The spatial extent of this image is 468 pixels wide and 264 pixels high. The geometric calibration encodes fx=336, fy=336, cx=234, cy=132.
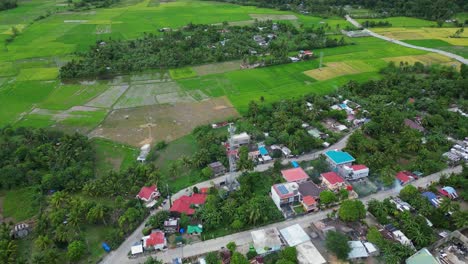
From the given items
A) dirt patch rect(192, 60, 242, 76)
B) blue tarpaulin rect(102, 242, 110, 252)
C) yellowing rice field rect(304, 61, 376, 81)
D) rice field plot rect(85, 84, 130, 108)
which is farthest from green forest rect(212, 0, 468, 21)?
blue tarpaulin rect(102, 242, 110, 252)

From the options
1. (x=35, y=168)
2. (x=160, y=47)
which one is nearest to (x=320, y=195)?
(x=35, y=168)

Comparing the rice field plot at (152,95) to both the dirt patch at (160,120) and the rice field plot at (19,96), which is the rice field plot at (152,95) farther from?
the rice field plot at (19,96)

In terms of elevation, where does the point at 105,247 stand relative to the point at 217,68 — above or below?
below

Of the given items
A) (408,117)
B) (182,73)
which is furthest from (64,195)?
(408,117)

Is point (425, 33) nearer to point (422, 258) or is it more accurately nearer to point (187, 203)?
point (422, 258)

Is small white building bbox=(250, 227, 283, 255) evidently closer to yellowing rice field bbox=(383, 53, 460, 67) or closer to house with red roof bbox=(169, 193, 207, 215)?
house with red roof bbox=(169, 193, 207, 215)
